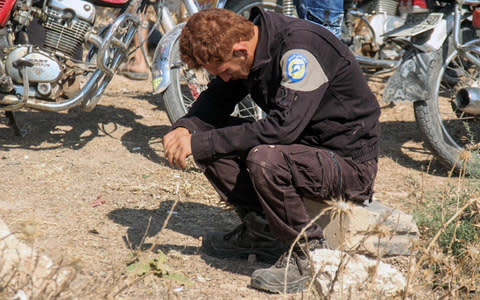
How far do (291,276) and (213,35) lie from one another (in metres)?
1.09

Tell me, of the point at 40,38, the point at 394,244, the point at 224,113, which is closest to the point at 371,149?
the point at 394,244

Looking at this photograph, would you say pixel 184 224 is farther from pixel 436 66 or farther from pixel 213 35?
pixel 436 66

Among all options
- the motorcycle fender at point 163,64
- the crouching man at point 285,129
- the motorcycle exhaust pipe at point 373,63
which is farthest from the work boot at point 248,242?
the motorcycle exhaust pipe at point 373,63

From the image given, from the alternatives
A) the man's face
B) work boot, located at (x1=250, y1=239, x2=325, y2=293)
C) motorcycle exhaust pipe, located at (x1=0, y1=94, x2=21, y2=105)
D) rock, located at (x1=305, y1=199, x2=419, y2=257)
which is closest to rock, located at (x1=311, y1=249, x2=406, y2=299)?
work boot, located at (x1=250, y1=239, x2=325, y2=293)

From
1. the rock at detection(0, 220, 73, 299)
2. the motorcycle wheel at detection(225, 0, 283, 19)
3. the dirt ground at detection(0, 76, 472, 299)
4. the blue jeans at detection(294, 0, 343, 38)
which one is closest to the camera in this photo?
the rock at detection(0, 220, 73, 299)

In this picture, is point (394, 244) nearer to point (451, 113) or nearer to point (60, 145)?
point (451, 113)

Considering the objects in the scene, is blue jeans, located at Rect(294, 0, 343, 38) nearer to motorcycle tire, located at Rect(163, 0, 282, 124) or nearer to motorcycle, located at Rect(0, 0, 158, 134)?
motorcycle tire, located at Rect(163, 0, 282, 124)

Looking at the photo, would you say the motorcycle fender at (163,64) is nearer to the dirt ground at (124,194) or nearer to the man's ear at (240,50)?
the dirt ground at (124,194)

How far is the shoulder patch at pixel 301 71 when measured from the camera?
241cm

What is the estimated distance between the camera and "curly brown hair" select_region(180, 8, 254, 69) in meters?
2.44

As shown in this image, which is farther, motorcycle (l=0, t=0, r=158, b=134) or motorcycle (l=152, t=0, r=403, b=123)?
motorcycle (l=152, t=0, r=403, b=123)

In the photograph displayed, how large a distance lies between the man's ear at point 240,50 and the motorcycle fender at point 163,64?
1.78 meters

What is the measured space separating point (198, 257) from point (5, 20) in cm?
215

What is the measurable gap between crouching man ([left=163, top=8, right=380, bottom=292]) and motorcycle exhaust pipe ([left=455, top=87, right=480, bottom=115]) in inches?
65.3
